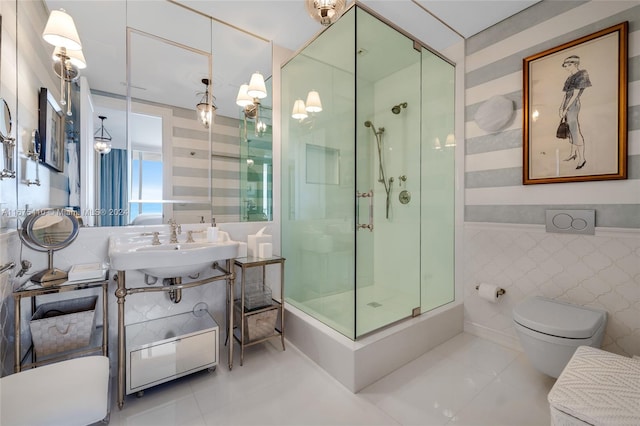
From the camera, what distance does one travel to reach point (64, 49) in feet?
4.95

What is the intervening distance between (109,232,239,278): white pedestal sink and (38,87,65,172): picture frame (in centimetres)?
53

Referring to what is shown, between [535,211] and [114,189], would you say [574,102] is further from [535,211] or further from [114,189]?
[114,189]

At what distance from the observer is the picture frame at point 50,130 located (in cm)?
157

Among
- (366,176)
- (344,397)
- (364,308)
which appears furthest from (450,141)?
(344,397)

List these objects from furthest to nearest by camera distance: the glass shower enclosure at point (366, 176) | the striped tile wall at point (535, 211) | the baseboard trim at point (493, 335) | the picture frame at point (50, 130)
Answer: the baseboard trim at point (493, 335) → the glass shower enclosure at point (366, 176) → the striped tile wall at point (535, 211) → the picture frame at point (50, 130)

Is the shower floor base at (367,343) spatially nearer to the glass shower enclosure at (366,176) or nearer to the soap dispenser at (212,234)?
the glass shower enclosure at (366,176)

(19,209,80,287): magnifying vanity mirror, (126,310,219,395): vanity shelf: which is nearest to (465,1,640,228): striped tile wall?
(126,310,219,395): vanity shelf

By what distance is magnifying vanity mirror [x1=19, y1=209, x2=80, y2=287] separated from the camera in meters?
1.50

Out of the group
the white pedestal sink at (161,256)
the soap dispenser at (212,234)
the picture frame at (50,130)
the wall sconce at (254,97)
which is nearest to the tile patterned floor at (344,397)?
the white pedestal sink at (161,256)

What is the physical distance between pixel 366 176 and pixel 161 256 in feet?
4.48

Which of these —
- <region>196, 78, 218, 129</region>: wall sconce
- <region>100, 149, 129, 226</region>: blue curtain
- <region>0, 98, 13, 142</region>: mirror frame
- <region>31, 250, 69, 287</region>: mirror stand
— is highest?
<region>196, 78, 218, 129</region>: wall sconce

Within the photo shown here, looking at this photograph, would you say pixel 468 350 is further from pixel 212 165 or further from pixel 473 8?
pixel 473 8

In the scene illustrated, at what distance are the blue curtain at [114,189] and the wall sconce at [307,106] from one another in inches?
49.3

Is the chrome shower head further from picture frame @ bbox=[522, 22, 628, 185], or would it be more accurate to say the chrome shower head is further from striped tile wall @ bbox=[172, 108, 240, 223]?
striped tile wall @ bbox=[172, 108, 240, 223]
